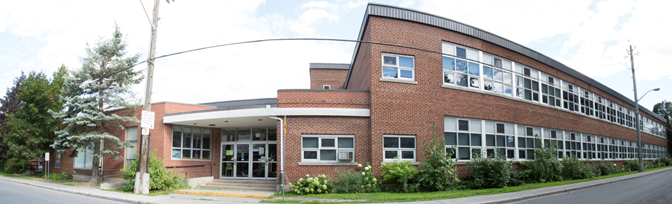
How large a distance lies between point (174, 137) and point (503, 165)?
15.3 meters

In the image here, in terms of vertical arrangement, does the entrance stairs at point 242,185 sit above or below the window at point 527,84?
below

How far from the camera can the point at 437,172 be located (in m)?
15.1

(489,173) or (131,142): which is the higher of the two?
(131,142)

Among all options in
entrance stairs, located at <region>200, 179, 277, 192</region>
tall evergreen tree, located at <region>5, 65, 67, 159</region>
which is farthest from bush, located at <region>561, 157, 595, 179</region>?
tall evergreen tree, located at <region>5, 65, 67, 159</region>

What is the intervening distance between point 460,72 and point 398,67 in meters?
3.45

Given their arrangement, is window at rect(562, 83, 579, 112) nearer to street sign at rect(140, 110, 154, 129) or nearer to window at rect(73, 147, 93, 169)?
street sign at rect(140, 110, 154, 129)

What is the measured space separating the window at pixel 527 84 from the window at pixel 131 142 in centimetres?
2005

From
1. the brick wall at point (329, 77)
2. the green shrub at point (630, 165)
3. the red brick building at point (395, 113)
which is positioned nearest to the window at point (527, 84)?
the red brick building at point (395, 113)

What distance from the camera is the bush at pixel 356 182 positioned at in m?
14.8

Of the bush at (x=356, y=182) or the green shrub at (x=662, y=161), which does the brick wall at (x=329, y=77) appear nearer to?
the bush at (x=356, y=182)

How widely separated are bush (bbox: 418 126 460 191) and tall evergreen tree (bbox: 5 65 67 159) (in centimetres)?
2289

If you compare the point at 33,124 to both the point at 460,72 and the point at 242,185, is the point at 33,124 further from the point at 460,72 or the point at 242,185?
the point at 460,72

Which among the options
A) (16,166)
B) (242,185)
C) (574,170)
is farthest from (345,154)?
(16,166)

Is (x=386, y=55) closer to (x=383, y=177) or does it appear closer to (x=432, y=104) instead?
(x=432, y=104)
